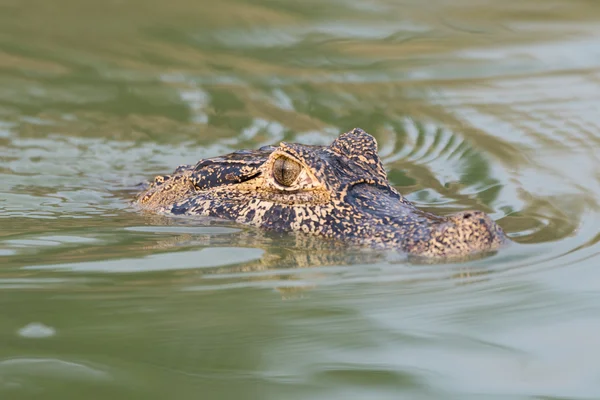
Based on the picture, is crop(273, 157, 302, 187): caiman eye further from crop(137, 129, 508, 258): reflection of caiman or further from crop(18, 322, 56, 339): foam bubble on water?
crop(18, 322, 56, 339): foam bubble on water

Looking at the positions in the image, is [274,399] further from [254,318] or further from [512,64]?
[512,64]

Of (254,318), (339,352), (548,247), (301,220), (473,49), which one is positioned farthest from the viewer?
(473,49)

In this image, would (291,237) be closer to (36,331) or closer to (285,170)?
(285,170)

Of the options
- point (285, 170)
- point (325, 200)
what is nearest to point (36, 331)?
point (325, 200)

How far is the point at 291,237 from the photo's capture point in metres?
6.45

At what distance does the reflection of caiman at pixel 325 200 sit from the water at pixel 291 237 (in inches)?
7.5

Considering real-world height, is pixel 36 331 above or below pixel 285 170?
below

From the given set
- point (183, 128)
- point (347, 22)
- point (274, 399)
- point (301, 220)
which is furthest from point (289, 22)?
point (274, 399)

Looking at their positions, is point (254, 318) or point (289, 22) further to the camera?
point (289, 22)

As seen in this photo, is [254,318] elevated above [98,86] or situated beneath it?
situated beneath

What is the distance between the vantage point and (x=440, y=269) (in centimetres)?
534

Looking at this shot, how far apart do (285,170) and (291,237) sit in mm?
547

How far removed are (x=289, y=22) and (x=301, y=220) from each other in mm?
7869

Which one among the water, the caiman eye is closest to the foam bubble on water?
the water
